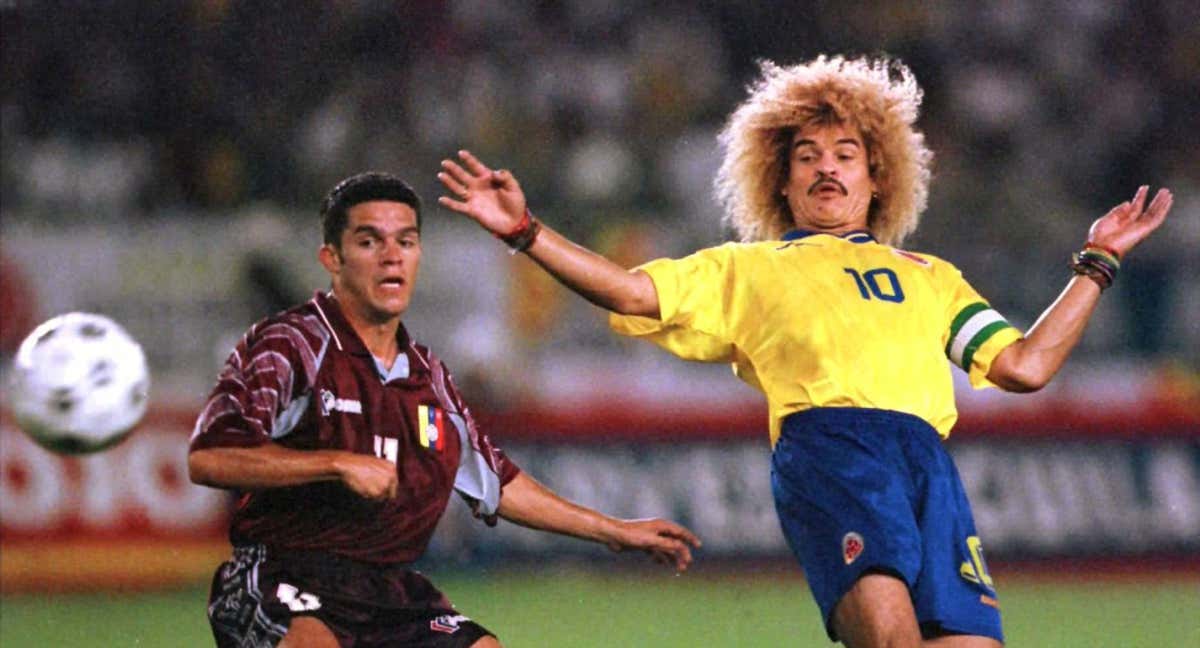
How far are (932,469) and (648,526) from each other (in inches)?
40.3

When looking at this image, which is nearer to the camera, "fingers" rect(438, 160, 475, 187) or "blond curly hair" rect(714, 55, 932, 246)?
"fingers" rect(438, 160, 475, 187)

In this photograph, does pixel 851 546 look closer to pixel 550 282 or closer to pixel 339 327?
pixel 339 327

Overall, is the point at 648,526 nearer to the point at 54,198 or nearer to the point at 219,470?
the point at 219,470

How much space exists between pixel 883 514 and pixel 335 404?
5.41 feet

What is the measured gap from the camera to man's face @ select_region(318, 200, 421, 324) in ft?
18.2

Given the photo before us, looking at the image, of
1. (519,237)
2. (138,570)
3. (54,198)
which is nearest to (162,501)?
(138,570)

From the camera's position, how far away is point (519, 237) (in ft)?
16.9

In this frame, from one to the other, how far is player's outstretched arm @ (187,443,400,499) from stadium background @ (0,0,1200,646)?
15.9ft

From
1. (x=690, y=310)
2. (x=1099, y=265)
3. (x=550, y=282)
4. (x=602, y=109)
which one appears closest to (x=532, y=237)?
(x=690, y=310)

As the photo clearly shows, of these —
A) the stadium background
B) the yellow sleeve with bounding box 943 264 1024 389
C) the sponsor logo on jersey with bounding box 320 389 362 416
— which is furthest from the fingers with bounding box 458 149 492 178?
the stadium background

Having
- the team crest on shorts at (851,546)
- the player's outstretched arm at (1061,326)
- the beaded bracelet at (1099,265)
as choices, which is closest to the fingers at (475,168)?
the team crest on shorts at (851,546)

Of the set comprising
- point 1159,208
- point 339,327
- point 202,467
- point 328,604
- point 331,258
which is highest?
point 1159,208

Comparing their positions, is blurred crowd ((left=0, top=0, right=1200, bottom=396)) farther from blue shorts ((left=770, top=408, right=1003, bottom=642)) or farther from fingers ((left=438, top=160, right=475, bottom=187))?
fingers ((left=438, top=160, right=475, bottom=187))

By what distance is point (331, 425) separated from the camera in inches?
210
